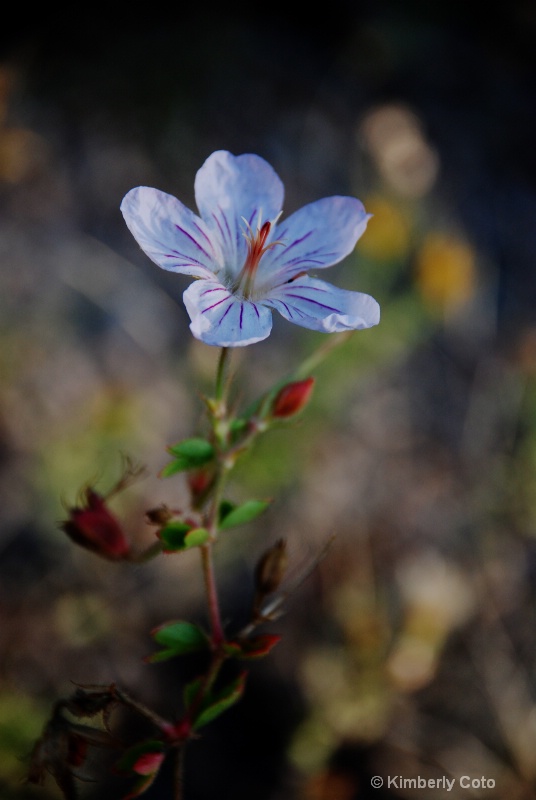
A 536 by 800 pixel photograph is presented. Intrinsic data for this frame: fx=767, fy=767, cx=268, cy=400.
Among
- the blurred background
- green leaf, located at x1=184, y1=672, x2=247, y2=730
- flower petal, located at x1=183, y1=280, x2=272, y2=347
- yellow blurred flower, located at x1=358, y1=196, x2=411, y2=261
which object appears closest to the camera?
flower petal, located at x1=183, y1=280, x2=272, y2=347

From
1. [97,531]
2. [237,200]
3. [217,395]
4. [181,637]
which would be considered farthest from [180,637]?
[237,200]

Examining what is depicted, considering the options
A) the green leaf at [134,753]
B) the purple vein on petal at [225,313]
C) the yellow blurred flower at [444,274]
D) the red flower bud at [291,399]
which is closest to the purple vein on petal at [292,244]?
the purple vein on petal at [225,313]

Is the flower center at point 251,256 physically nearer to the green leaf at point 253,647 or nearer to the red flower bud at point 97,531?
the red flower bud at point 97,531

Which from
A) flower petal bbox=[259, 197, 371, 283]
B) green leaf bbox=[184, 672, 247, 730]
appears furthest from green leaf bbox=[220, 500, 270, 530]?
flower petal bbox=[259, 197, 371, 283]

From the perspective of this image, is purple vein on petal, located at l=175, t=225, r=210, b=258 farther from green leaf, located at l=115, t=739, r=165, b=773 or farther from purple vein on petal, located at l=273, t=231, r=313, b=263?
green leaf, located at l=115, t=739, r=165, b=773

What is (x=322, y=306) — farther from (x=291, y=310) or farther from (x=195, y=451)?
(x=195, y=451)
